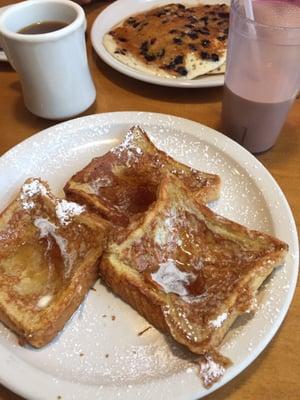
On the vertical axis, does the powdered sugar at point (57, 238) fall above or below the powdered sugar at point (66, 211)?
below

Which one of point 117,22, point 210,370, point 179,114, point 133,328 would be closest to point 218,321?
point 210,370

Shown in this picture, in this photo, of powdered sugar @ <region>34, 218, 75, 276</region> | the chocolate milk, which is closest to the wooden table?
the chocolate milk

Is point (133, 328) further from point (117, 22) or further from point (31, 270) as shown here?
point (117, 22)

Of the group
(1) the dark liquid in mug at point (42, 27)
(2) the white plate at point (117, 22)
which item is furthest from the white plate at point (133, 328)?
(1) the dark liquid in mug at point (42, 27)

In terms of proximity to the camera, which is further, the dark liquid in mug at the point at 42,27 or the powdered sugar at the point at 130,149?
the dark liquid in mug at the point at 42,27

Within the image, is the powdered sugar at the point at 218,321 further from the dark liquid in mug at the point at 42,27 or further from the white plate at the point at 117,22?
the dark liquid in mug at the point at 42,27

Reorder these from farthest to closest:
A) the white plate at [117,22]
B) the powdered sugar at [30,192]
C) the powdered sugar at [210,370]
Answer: the white plate at [117,22], the powdered sugar at [30,192], the powdered sugar at [210,370]
